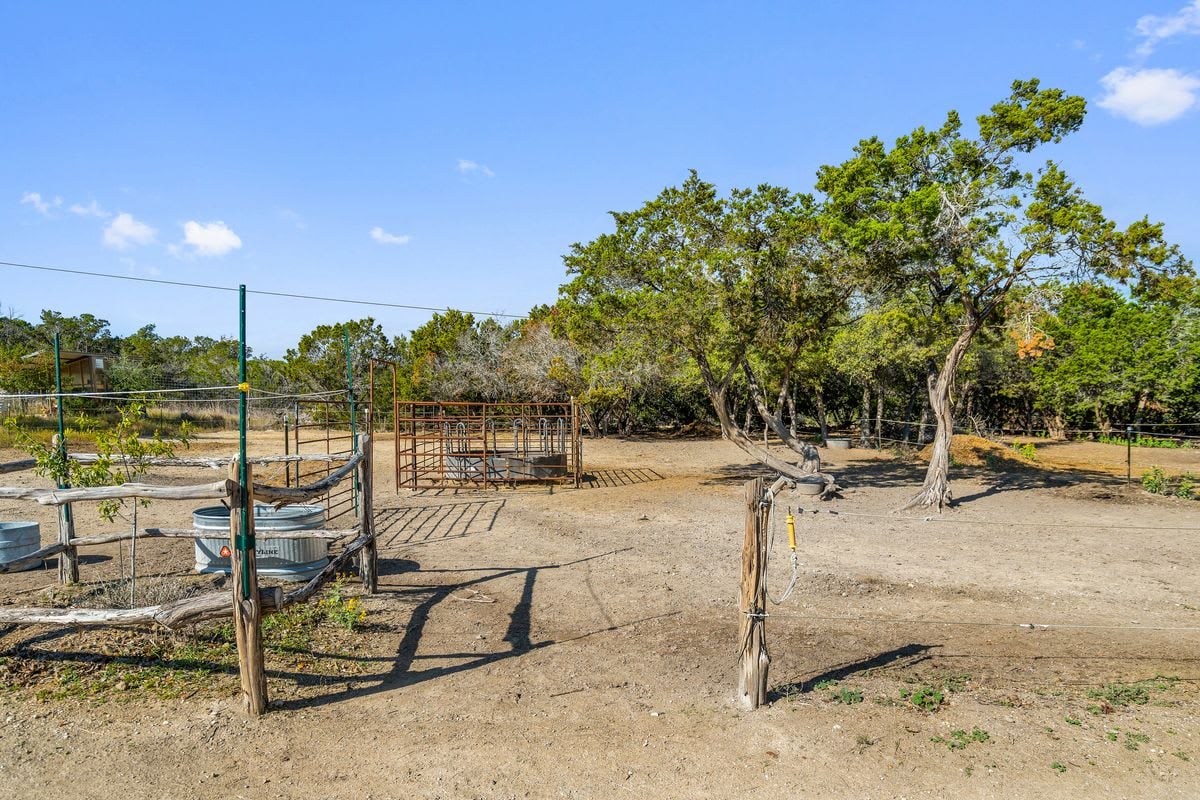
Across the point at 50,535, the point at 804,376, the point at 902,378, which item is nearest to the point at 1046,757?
the point at 50,535

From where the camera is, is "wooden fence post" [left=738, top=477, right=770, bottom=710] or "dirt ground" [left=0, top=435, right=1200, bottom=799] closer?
"dirt ground" [left=0, top=435, right=1200, bottom=799]

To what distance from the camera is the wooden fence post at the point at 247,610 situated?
438cm

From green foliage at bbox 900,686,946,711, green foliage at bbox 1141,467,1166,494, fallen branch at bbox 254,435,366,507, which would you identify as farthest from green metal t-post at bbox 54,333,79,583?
green foliage at bbox 1141,467,1166,494

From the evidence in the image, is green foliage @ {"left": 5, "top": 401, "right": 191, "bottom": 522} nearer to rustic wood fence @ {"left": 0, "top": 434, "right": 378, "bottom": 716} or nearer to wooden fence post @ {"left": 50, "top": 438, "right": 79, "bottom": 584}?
wooden fence post @ {"left": 50, "top": 438, "right": 79, "bottom": 584}

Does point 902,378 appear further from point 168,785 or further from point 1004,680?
point 168,785

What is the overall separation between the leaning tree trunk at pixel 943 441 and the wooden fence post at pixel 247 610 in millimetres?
10906

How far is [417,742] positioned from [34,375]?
30.2 meters

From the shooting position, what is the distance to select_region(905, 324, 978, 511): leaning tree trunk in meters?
12.1

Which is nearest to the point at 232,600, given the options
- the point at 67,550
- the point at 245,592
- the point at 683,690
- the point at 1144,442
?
the point at 245,592

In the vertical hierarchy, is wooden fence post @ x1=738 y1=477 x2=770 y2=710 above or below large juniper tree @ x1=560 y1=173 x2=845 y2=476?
below

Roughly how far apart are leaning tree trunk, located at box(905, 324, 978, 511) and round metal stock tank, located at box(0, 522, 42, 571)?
12166 millimetres

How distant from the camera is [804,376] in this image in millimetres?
23750

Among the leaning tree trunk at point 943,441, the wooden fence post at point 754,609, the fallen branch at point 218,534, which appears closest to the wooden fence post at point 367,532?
the fallen branch at point 218,534

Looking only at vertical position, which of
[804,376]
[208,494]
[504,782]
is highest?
[804,376]
